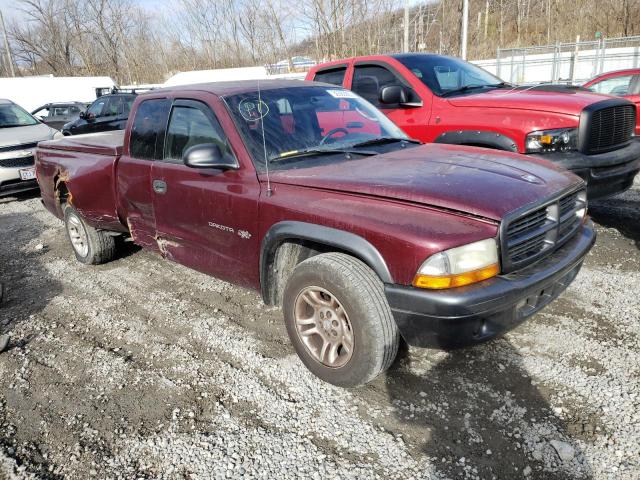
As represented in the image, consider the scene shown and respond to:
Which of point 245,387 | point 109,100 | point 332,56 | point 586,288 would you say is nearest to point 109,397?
point 245,387

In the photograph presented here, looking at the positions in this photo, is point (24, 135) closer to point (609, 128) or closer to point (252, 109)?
point (252, 109)

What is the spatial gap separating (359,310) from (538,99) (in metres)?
3.40

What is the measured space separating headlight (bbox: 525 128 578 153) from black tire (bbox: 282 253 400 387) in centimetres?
279

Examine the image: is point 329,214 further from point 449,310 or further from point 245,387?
point 245,387

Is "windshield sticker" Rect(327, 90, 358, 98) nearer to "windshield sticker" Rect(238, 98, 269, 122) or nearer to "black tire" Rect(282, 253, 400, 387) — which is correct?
"windshield sticker" Rect(238, 98, 269, 122)

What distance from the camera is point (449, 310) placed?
2.30 m

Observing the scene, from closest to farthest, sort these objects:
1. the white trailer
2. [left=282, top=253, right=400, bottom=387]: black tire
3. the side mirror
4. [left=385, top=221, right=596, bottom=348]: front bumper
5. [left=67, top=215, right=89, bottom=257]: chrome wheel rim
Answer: [left=385, top=221, right=596, bottom=348]: front bumper → [left=282, top=253, right=400, bottom=387]: black tire → the side mirror → [left=67, top=215, right=89, bottom=257]: chrome wheel rim → the white trailer

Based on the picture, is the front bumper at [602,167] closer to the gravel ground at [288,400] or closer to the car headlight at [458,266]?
the gravel ground at [288,400]

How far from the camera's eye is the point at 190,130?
3646 mm

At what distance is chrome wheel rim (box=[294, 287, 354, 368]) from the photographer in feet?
9.05

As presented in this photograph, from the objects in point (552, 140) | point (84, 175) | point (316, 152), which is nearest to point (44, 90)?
point (84, 175)

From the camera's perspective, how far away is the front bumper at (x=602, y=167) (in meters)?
4.48

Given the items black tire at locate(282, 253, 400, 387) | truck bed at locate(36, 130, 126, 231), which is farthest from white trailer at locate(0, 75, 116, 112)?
black tire at locate(282, 253, 400, 387)

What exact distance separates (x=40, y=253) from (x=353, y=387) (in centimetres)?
477
